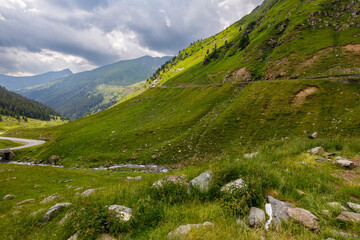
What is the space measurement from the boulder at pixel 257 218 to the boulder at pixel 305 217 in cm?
79

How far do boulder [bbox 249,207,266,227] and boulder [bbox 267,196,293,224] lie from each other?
348 millimetres

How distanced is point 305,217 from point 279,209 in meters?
0.66

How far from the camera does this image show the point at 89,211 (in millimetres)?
4617

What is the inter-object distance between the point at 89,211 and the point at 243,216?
5.29m

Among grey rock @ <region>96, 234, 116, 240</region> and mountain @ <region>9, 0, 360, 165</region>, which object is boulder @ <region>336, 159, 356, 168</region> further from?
grey rock @ <region>96, 234, 116, 240</region>

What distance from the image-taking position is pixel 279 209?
457 cm

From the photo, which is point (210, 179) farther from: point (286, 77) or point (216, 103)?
point (286, 77)

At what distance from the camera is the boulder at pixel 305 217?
3.78 meters

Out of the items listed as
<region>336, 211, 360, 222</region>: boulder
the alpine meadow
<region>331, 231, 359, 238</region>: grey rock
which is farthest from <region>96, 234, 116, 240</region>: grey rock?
<region>336, 211, 360, 222</region>: boulder

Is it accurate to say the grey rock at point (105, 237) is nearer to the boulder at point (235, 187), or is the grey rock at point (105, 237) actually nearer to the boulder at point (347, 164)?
the boulder at point (235, 187)

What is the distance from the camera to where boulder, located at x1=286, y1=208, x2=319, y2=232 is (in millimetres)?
3783

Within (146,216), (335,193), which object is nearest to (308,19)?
(335,193)

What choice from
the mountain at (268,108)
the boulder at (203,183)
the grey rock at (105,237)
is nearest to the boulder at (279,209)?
the boulder at (203,183)

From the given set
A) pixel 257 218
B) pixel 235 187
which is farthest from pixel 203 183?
pixel 257 218
